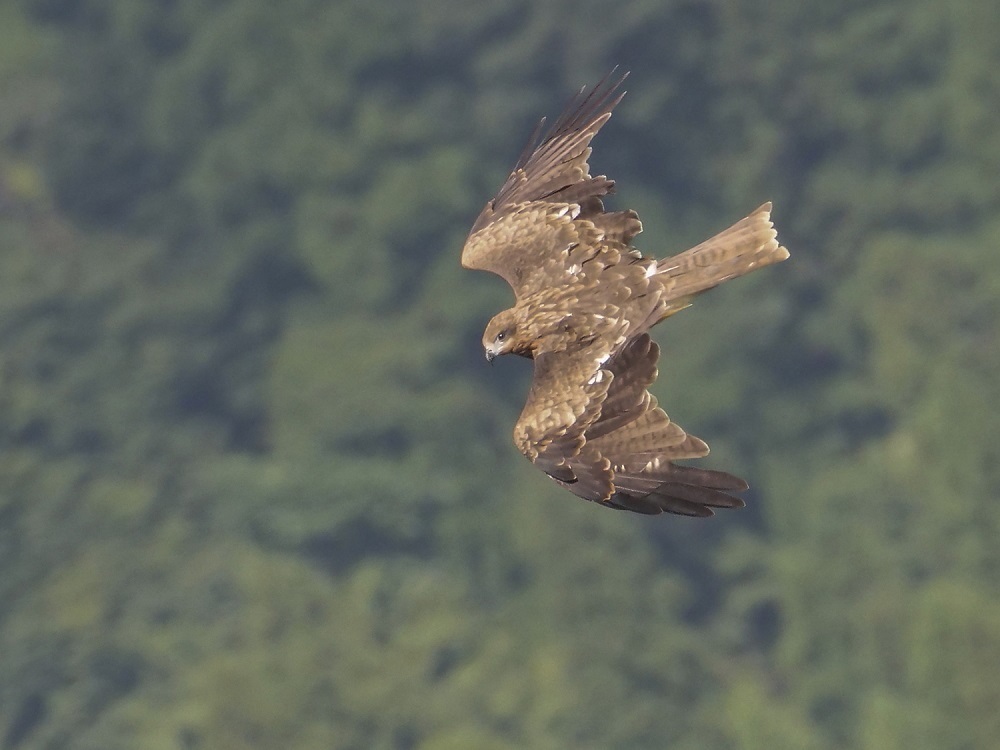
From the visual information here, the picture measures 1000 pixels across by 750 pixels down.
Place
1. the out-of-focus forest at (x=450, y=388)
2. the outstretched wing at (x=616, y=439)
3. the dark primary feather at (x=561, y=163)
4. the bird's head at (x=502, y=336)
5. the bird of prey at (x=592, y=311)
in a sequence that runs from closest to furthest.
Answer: the outstretched wing at (x=616, y=439) → the bird of prey at (x=592, y=311) → the bird's head at (x=502, y=336) → the dark primary feather at (x=561, y=163) → the out-of-focus forest at (x=450, y=388)

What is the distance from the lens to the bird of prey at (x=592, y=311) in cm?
1388

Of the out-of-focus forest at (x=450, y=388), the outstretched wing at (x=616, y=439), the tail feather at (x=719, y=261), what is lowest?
the outstretched wing at (x=616, y=439)

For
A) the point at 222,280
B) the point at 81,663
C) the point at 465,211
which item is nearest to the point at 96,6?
the point at 222,280

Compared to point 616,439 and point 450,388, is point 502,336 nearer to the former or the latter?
point 616,439

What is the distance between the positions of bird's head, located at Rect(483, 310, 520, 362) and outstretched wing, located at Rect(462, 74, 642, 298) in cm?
64

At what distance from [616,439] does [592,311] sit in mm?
1379

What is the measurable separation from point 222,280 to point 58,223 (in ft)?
23.2

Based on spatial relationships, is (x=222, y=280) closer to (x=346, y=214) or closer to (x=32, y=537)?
(x=346, y=214)

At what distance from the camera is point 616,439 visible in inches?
559

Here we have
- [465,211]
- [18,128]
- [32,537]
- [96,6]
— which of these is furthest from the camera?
[96,6]

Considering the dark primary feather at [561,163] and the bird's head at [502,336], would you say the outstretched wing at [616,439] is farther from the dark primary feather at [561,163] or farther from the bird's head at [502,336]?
the dark primary feather at [561,163]

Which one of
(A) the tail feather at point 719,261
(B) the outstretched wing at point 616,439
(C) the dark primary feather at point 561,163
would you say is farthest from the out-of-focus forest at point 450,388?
(B) the outstretched wing at point 616,439

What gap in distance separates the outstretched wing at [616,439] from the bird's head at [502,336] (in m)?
0.66

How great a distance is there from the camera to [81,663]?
68875 mm
